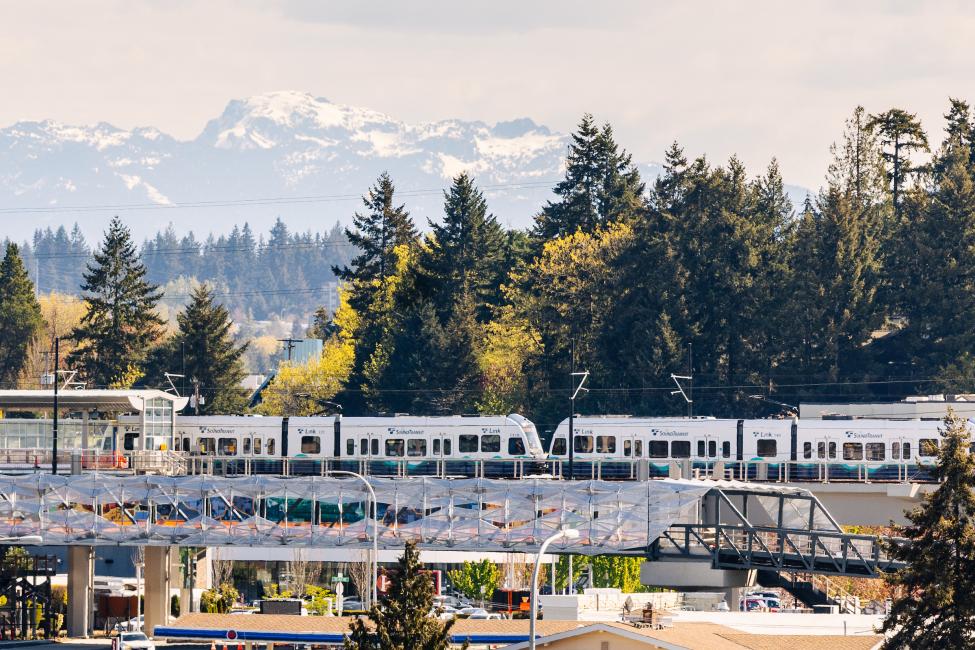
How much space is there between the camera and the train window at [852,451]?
100938mm

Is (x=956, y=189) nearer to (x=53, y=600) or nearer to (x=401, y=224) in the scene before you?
(x=401, y=224)

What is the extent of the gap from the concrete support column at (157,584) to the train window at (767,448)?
121 feet

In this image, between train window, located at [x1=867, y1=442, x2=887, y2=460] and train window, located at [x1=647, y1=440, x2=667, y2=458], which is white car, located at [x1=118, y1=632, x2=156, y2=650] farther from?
train window, located at [x1=867, y1=442, x2=887, y2=460]

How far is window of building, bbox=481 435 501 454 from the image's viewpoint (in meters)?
107

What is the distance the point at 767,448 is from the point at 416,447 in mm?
20390

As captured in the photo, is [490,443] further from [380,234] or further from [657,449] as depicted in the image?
[380,234]

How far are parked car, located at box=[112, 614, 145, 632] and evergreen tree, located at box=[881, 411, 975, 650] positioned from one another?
36203 mm

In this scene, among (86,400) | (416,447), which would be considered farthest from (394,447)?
(86,400)

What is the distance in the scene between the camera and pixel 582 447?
10656cm

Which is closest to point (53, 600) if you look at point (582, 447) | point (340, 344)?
point (582, 447)

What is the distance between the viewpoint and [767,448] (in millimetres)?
102250

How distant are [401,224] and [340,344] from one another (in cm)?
1308

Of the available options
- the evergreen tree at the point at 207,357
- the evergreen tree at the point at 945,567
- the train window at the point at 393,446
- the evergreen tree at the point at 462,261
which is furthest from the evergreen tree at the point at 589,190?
the evergreen tree at the point at 945,567

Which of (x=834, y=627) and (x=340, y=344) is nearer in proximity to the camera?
(x=834, y=627)
